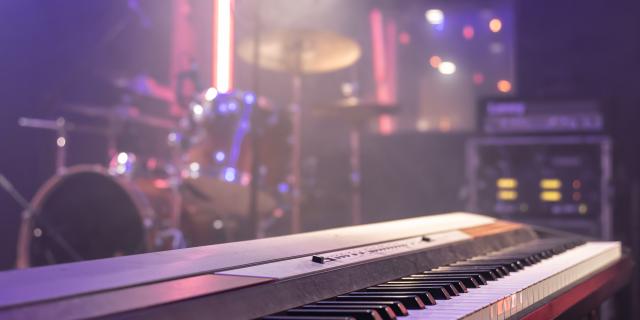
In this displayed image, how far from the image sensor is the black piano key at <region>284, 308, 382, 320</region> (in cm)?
79

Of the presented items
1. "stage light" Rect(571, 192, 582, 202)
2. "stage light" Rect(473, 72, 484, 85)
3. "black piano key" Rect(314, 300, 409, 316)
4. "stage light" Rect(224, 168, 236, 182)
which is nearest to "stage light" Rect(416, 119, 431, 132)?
"stage light" Rect(473, 72, 484, 85)

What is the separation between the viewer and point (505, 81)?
13.2 meters

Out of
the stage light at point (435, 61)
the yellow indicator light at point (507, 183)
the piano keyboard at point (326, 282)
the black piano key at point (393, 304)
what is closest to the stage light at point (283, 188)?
the yellow indicator light at point (507, 183)

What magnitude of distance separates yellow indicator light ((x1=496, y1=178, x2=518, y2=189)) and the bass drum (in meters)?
Answer: 2.24

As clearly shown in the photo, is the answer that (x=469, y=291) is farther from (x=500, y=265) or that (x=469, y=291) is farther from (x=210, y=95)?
(x=210, y=95)

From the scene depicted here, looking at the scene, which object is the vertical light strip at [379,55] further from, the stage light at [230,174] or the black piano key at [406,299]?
Result: the black piano key at [406,299]

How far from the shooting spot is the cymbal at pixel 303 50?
438 cm

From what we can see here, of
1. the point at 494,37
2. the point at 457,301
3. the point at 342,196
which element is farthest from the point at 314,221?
the point at 494,37

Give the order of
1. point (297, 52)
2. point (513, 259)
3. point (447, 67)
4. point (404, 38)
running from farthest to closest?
1. point (447, 67)
2. point (404, 38)
3. point (297, 52)
4. point (513, 259)

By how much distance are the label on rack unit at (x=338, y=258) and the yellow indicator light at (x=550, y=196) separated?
2.47m

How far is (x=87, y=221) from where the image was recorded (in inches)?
139

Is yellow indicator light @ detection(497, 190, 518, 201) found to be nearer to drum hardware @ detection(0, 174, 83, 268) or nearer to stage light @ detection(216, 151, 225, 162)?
stage light @ detection(216, 151, 225, 162)

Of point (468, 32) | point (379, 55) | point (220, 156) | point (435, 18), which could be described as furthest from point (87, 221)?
point (468, 32)

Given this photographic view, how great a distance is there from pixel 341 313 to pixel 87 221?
308cm
